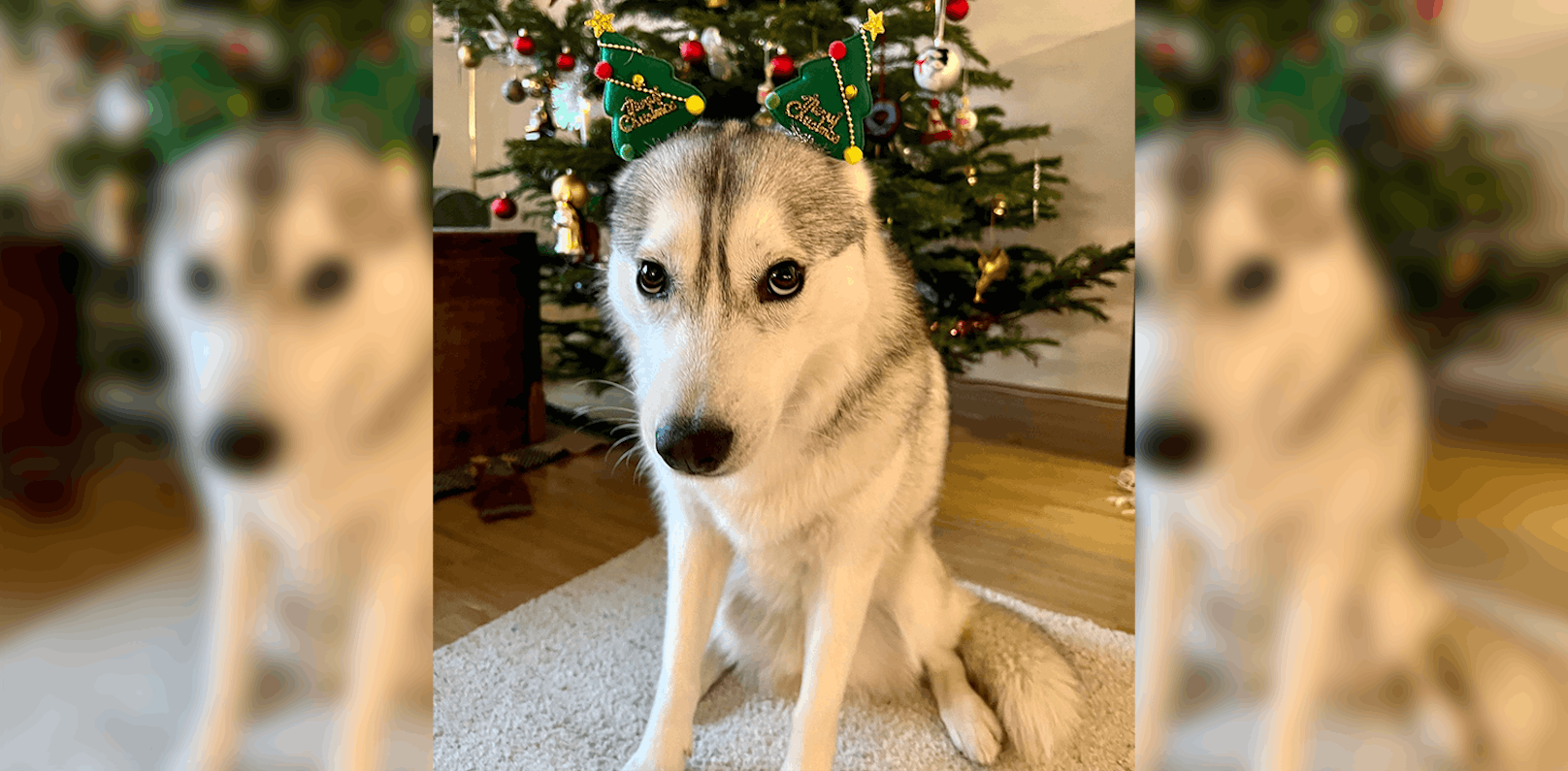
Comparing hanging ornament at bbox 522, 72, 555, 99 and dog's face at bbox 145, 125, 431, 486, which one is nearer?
dog's face at bbox 145, 125, 431, 486

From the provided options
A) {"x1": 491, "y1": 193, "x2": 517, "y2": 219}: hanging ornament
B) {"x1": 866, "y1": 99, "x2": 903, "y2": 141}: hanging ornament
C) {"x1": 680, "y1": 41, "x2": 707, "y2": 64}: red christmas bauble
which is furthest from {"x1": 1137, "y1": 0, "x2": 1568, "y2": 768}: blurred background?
{"x1": 491, "y1": 193, "x2": 517, "y2": 219}: hanging ornament

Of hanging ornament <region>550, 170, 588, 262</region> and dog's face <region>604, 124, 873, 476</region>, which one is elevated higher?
hanging ornament <region>550, 170, 588, 262</region>

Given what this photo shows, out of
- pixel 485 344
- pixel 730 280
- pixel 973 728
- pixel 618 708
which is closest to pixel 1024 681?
pixel 973 728

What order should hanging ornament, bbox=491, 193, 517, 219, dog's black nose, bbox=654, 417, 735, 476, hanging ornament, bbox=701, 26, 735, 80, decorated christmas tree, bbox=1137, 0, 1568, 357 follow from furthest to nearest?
hanging ornament, bbox=491, 193, 517, 219
hanging ornament, bbox=701, 26, 735, 80
dog's black nose, bbox=654, 417, 735, 476
decorated christmas tree, bbox=1137, 0, 1568, 357

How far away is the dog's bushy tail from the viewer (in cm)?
118

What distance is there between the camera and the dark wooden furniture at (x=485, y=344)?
2457 mm

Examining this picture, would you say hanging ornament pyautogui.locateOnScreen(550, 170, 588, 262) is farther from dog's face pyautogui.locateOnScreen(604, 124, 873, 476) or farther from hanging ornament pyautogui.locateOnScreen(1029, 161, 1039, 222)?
hanging ornament pyautogui.locateOnScreen(1029, 161, 1039, 222)

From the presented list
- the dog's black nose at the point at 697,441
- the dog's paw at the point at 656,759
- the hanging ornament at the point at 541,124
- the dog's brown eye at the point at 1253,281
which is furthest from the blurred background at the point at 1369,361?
the hanging ornament at the point at 541,124

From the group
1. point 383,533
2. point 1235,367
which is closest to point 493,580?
point 383,533

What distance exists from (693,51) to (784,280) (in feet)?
4.54

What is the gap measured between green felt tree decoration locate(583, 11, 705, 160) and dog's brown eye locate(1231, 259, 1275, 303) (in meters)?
0.88

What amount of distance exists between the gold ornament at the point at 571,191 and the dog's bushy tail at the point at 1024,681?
164cm

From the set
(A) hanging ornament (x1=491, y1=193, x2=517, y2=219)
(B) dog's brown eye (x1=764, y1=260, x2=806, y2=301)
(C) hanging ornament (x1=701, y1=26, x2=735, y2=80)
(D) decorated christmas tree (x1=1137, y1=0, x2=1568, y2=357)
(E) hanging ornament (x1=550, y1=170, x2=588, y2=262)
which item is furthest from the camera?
(A) hanging ornament (x1=491, y1=193, x2=517, y2=219)

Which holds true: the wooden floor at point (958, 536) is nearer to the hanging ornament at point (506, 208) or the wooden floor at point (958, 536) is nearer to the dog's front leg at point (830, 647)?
the dog's front leg at point (830, 647)
